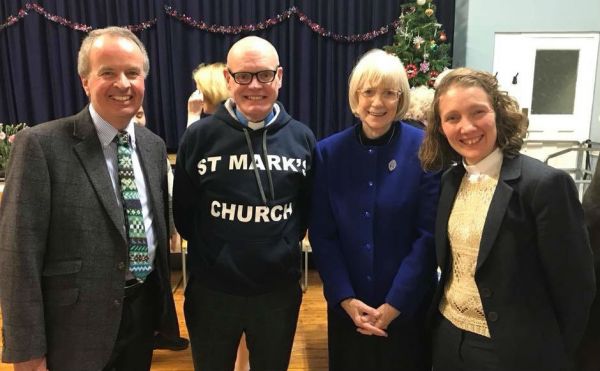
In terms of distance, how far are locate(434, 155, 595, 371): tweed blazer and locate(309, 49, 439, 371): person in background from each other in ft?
1.10

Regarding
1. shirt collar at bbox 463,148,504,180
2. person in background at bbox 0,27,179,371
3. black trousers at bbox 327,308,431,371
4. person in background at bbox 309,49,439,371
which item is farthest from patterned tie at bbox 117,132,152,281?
shirt collar at bbox 463,148,504,180

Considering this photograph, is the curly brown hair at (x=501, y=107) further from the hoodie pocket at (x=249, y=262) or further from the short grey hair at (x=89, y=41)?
the short grey hair at (x=89, y=41)

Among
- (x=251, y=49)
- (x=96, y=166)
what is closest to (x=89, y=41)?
(x=96, y=166)

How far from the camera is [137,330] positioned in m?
1.52

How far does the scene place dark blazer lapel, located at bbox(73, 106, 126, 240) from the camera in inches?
52.4

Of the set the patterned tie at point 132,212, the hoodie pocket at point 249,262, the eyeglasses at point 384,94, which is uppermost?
the eyeglasses at point 384,94

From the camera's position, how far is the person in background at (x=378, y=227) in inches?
61.6

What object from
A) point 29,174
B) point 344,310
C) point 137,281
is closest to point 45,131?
point 29,174

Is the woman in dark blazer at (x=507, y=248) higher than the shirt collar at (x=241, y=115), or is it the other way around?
the shirt collar at (x=241, y=115)

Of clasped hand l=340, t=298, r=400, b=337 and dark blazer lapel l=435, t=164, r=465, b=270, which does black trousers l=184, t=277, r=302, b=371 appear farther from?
dark blazer lapel l=435, t=164, r=465, b=270

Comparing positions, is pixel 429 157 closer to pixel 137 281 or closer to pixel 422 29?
pixel 137 281

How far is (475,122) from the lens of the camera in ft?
4.20

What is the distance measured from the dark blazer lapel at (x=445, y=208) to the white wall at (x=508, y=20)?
12.8 feet

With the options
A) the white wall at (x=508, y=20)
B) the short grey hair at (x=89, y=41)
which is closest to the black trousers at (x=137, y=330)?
the short grey hair at (x=89, y=41)
